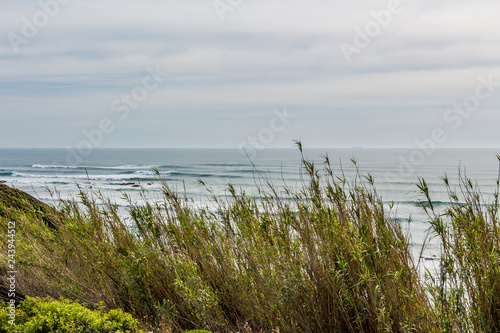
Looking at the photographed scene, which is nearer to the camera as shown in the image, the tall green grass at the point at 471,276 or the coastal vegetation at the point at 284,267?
the tall green grass at the point at 471,276

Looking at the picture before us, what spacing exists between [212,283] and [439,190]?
32.4 metres

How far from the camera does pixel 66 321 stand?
3156 millimetres

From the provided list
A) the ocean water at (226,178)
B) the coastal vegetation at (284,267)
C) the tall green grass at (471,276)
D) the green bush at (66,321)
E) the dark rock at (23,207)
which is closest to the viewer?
the tall green grass at (471,276)

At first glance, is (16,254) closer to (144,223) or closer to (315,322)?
(144,223)

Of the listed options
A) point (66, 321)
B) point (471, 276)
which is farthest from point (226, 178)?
point (471, 276)

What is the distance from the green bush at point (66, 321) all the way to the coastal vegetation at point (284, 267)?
62 mm

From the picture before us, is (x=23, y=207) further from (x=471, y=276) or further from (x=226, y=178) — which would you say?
(x=226, y=178)

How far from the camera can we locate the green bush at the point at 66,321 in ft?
10.2

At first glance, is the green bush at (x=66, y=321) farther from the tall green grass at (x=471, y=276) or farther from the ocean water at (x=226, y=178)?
the tall green grass at (x=471, y=276)

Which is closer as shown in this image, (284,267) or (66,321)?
(66,321)

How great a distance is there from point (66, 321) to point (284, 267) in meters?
1.88

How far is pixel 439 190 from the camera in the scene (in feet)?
105

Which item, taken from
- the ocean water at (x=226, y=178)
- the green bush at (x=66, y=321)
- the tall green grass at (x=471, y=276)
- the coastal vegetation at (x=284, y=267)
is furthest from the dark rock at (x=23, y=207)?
the tall green grass at (x=471, y=276)

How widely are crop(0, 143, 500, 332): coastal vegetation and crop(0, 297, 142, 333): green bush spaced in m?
0.06
